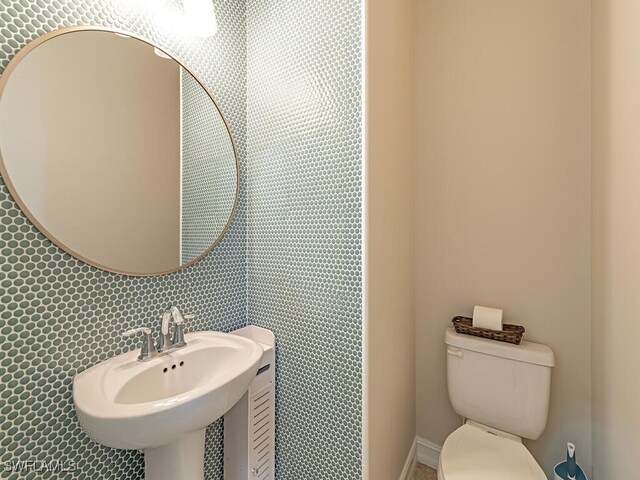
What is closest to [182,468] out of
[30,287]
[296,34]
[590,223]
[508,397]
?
[30,287]

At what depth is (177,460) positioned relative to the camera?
0.85 metres

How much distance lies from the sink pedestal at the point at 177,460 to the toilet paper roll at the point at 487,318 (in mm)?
1264

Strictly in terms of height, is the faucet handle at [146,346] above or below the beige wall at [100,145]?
below

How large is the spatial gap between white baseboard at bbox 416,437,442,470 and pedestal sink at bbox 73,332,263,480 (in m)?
1.29

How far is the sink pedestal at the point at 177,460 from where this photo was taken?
2.81 ft

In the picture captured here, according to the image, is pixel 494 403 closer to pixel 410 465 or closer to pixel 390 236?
pixel 410 465

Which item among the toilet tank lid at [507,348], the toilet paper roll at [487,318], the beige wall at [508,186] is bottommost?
the toilet tank lid at [507,348]

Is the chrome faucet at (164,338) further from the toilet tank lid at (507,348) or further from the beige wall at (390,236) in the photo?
the toilet tank lid at (507,348)

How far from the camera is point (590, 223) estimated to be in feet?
4.00

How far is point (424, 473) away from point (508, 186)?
1629 mm

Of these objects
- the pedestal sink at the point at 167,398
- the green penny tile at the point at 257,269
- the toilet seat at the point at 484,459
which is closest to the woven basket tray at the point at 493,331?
the toilet seat at the point at 484,459

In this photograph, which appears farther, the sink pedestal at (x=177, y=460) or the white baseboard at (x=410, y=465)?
the white baseboard at (x=410, y=465)

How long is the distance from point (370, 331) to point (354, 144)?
68 centimetres

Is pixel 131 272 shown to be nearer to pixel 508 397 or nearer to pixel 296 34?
pixel 296 34
